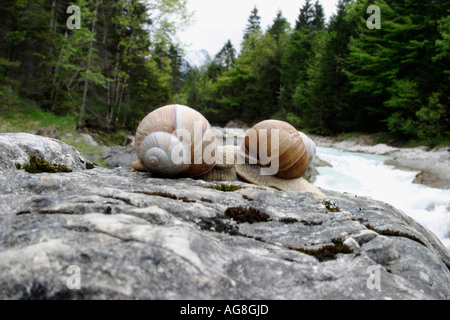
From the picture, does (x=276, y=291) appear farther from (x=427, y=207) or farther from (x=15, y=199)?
(x=427, y=207)

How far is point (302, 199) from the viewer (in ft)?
9.54

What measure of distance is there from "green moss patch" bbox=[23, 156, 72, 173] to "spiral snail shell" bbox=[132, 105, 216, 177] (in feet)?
3.00

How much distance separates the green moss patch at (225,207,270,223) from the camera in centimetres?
233

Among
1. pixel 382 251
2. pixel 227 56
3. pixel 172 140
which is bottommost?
pixel 382 251

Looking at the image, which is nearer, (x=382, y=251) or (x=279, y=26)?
(x=382, y=251)

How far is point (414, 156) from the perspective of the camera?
1880 cm

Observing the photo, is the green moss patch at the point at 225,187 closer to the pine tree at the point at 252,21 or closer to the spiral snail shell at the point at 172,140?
the spiral snail shell at the point at 172,140

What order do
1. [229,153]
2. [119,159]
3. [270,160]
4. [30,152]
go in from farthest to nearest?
[119,159]
[229,153]
[270,160]
[30,152]

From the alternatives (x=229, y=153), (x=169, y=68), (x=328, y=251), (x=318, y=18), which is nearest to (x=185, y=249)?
(x=328, y=251)

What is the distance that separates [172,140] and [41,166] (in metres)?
1.51

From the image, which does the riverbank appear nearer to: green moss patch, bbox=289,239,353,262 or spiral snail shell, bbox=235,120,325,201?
spiral snail shell, bbox=235,120,325,201

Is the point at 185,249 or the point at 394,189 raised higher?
the point at 185,249

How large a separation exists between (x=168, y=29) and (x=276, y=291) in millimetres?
20676

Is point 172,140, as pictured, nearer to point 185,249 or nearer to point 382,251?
point 185,249
